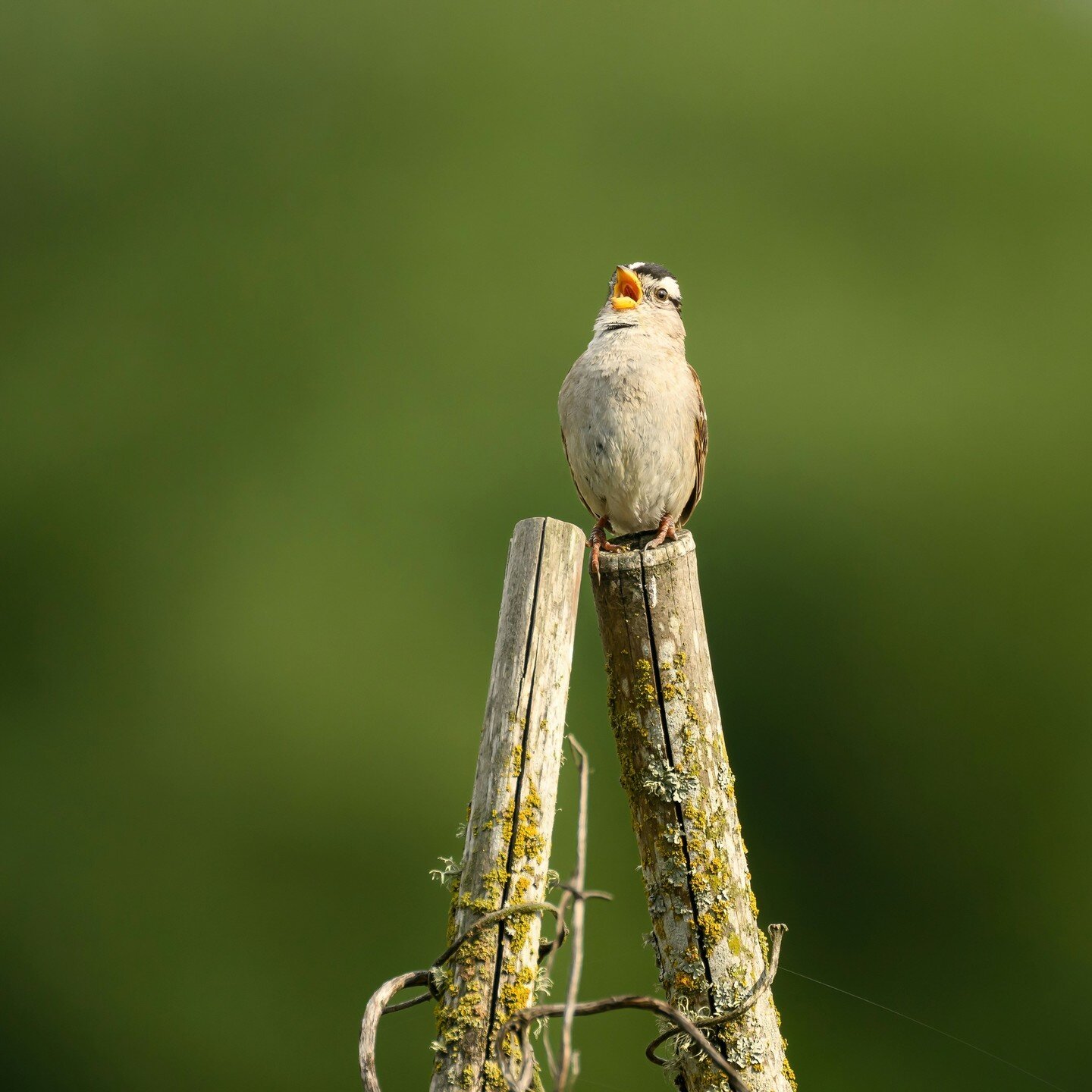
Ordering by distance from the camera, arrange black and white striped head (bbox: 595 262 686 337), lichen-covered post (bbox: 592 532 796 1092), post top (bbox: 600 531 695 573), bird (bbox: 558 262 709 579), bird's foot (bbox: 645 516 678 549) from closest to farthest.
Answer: lichen-covered post (bbox: 592 532 796 1092) < post top (bbox: 600 531 695 573) < bird's foot (bbox: 645 516 678 549) < bird (bbox: 558 262 709 579) < black and white striped head (bbox: 595 262 686 337)

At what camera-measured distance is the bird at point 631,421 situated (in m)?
3.70

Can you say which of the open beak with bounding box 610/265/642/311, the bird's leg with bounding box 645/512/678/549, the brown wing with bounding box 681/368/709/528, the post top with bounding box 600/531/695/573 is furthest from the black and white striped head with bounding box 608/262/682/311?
the post top with bounding box 600/531/695/573

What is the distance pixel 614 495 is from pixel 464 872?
198 centimetres

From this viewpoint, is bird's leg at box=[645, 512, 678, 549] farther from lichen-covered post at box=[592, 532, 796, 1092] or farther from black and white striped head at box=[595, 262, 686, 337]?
black and white striped head at box=[595, 262, 686, 337]

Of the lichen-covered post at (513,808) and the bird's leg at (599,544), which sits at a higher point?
the bird's leg at (599,544)

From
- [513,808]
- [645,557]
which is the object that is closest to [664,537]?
[645,557]

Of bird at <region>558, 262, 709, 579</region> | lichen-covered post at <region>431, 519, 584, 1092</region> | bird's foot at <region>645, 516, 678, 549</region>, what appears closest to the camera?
lichen-covered post at <region>431, 519, 584, 1092</region>

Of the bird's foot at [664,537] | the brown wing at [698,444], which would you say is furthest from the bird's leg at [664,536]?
the brown wing at [698,444]

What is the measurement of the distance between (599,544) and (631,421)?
28.3 inches

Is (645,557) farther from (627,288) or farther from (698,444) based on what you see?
(627,288)

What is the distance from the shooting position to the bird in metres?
3.70

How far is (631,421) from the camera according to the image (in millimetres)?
3693

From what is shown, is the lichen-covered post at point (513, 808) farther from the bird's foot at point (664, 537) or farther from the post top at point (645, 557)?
the bird's foot at point (664, 537)

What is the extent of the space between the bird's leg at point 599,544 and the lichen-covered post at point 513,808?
186 mm
